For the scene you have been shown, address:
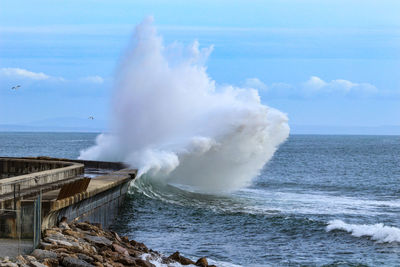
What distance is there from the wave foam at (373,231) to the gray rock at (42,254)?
1104cm

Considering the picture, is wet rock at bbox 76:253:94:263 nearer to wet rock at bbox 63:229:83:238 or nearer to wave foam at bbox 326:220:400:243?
wet rock at bbox 63:229:83:238

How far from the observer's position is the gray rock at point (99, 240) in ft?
44.2

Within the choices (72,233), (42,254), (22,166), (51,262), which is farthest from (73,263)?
(22,166)

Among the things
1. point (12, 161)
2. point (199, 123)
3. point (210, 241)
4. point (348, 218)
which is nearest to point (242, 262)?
point (210, 241)

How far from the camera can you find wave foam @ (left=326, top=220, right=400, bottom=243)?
18973 millimetres

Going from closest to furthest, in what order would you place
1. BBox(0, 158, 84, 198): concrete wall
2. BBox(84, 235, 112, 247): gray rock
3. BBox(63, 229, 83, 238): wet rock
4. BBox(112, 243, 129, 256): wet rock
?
BBox(112, 243, 129, 256): wet rock
BBox(63, 229, 83, 238): wet rock
BBox(84, 235, 112, 247): gray rock
BBox(0, 158, 84, 198): concrete wall

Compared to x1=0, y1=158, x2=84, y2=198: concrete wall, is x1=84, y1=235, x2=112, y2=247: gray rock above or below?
below

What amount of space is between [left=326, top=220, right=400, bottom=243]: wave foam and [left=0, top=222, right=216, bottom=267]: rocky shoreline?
705 cm

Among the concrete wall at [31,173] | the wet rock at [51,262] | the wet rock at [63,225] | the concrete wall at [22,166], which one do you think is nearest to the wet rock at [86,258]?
the wet rock at [51,262]

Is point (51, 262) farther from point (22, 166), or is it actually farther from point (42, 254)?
point (22, 166)

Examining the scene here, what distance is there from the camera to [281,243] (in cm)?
1858

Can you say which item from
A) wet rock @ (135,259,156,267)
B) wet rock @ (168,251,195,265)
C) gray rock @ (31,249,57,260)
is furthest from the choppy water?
gray rock @ (31,249,57,260)

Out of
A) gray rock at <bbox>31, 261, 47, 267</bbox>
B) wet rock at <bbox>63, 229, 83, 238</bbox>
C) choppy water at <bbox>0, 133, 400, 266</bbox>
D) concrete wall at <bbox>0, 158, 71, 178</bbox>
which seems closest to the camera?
gray rock at <bbox>31, 261, 47, 267</bbox>

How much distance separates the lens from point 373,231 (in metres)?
19.7
